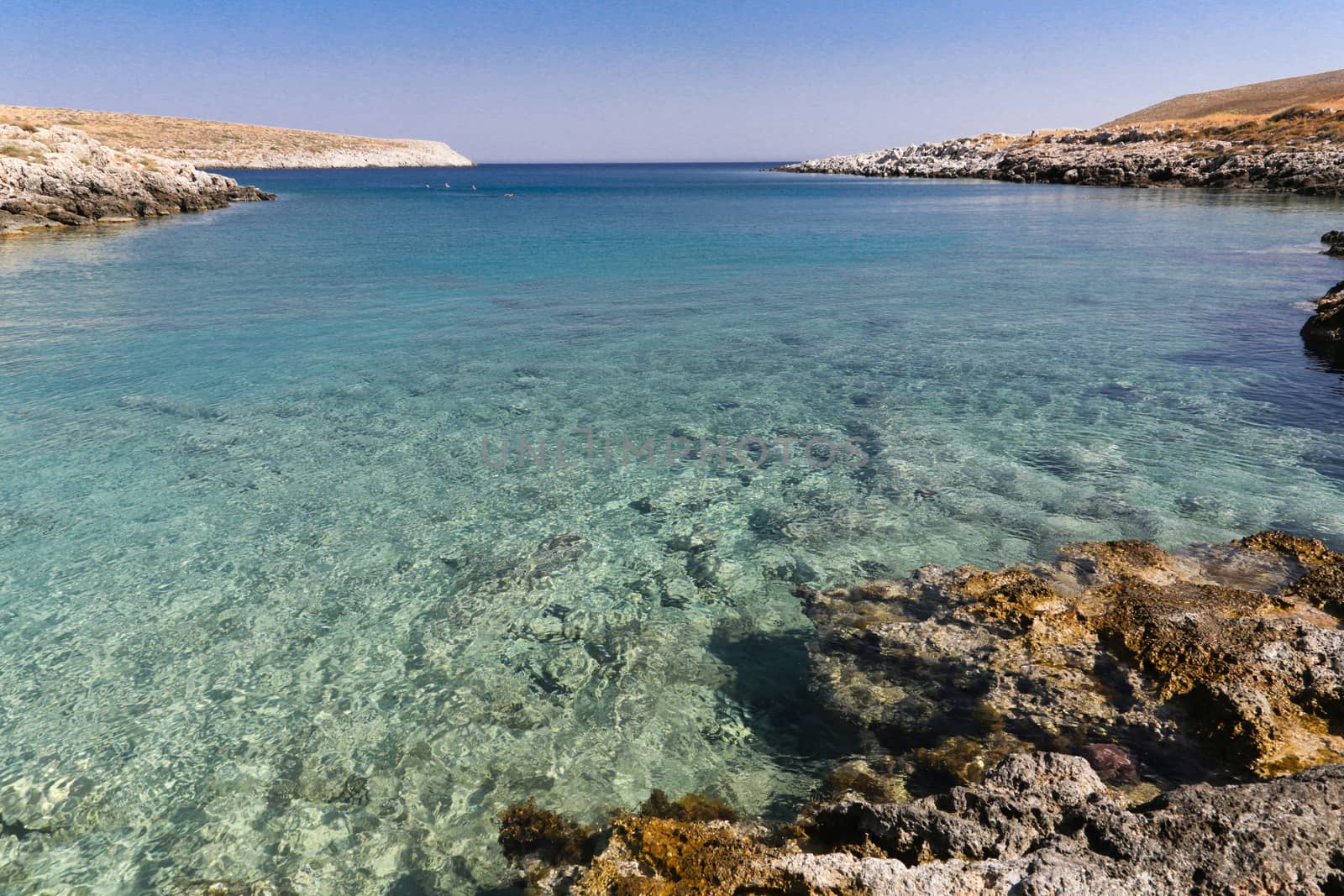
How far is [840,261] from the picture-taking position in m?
34.1

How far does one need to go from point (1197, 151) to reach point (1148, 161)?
550 cm

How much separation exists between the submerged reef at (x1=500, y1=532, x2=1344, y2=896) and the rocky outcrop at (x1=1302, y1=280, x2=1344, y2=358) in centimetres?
1215

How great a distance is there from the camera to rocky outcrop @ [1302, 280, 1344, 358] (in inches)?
663

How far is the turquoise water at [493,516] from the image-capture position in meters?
5.81

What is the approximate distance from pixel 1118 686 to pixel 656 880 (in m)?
4.29

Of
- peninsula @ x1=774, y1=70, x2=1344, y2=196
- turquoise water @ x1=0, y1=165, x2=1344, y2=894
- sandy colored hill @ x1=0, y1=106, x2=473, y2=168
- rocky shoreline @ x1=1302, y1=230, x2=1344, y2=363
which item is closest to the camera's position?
turquoise water @ x1=0, y1=165, x2=1344, y2=894

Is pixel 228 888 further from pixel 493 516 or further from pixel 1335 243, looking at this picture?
pixel 1335 243

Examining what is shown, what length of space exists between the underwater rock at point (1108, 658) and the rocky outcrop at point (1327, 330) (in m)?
12.2

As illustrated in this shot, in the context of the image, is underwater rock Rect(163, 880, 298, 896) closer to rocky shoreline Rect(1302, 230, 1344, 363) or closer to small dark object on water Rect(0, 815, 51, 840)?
small dark object on water Rect(0, 815, 51, 840)

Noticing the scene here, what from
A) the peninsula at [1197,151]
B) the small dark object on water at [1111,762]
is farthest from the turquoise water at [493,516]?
the peninsula at [1197,151]

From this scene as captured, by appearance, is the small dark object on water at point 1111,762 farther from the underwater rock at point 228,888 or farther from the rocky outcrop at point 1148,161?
the rocky outcrop at point 1148,161

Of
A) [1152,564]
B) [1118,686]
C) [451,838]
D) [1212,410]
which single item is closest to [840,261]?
[1212,410]

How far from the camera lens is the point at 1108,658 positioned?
6.53m

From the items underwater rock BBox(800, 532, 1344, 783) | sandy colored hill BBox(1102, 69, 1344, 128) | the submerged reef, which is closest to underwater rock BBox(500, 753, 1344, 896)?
the submerged reef
